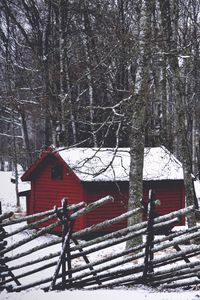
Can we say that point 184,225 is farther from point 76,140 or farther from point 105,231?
point 76,140

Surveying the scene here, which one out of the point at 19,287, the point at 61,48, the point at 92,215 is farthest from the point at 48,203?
the point at 19,287

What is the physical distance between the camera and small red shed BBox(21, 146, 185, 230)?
17.6 meters

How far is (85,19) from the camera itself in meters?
23.1

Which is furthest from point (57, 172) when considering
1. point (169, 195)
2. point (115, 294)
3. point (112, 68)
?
point (115, 294)

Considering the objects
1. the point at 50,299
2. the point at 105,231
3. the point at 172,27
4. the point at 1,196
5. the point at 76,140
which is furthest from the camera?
the point at 1,196

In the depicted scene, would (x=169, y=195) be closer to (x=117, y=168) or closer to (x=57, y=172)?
(x=117, y=168)

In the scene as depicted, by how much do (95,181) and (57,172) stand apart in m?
2.86

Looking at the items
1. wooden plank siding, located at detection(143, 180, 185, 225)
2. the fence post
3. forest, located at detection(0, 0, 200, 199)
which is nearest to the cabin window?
forest, located at detection(0, 0, 200, 199)

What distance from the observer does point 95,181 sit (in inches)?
675

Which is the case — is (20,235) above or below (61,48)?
below

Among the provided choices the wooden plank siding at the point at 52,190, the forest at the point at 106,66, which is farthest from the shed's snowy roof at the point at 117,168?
the forest at the point at 106,66

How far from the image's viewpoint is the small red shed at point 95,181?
57.6 feet

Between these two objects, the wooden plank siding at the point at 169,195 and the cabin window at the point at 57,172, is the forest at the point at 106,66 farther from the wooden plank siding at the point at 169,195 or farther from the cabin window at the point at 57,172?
the wooden plank siding at the point at 169,195

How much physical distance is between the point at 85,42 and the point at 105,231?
11.5 metres
